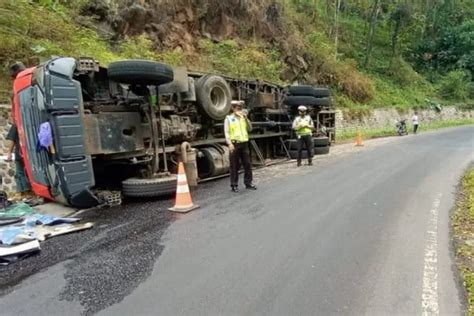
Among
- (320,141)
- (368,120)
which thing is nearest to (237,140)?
(320,141)

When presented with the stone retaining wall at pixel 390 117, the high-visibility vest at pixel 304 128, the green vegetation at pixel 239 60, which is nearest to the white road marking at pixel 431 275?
the high-visibility vest at pixel 304 128

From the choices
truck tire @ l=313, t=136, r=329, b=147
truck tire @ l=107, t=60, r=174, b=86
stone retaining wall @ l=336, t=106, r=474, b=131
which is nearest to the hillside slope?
stone retaining wall @ l=336, t=106, r=474, b=131

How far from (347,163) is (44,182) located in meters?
7.41

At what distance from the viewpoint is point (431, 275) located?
3.82 metres

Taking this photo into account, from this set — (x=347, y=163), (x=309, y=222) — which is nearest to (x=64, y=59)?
(x=309, y=222)

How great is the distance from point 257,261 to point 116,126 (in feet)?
12.9

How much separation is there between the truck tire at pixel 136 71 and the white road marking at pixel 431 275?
4.48 meters

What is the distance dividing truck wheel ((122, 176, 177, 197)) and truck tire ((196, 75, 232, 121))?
251cm

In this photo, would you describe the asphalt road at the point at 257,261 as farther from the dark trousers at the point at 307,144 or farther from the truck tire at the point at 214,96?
the dark trousers at the point at 307,144

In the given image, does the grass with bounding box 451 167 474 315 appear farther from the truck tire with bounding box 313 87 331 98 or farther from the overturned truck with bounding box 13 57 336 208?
the truck tire with bounding box 313 87 331 98

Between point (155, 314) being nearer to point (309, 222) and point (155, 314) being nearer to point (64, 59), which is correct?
point (309, 222)

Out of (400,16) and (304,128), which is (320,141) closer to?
(304,128)

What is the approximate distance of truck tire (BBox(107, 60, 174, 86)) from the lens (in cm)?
671

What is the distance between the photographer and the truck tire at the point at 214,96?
9047mm
